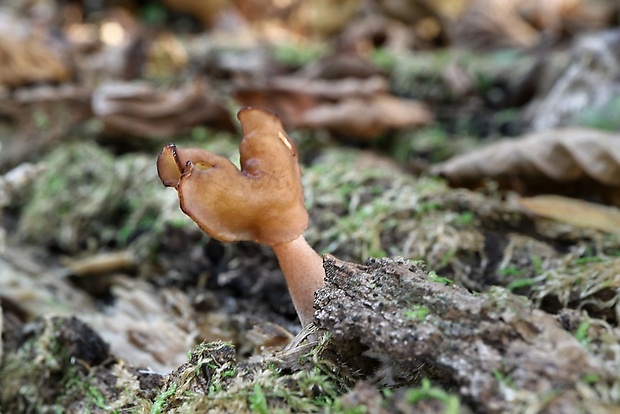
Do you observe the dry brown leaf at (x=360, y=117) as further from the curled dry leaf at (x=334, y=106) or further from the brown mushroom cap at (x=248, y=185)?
the brown mushroom cap at (x=248, y=185)

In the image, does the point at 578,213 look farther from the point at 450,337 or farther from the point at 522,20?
the point at 522,20

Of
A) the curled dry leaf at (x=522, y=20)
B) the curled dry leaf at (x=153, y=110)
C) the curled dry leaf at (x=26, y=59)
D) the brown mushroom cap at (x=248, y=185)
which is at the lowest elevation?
the curled dry leaf at (x=26, y=59)

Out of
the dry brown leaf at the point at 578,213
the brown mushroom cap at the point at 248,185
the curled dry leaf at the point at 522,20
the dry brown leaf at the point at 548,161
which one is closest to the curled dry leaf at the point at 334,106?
the dry brown leaf at the point at 548,161

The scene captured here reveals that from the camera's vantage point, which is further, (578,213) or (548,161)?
(548,161)

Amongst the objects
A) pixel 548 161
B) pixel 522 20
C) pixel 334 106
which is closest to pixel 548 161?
pixel 548 161

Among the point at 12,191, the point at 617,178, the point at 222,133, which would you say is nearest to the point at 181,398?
the point at 12,191

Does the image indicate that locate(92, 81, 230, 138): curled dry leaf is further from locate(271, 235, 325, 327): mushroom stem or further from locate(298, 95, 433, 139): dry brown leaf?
locate(271, 235, 325, 327): mushroom stem
